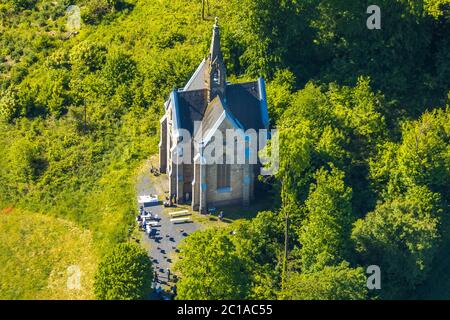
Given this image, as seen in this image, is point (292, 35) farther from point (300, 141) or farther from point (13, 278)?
point (13, 278)

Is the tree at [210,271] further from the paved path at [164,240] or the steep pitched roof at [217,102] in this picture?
the steep pitched roof at [217,102]

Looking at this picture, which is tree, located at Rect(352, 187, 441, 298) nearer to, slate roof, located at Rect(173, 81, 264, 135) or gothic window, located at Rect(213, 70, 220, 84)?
slate roof, located at Rect(173, 81, 264, 135)

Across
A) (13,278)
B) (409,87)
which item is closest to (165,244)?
(13,278)

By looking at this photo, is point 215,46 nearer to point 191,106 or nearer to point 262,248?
point 191,106

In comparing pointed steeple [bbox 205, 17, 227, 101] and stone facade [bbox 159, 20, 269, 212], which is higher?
pointed steeple [bbox 205, 17, 227, 101]

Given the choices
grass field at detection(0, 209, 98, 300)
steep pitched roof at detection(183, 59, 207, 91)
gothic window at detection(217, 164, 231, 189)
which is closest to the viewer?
grass field at detection(0, 209, 98, 300)

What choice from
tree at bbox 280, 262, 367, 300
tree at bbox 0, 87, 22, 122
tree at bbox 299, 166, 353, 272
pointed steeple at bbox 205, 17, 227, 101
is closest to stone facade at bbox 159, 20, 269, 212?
pointed steeple at bbox 205, 17, 227, 101

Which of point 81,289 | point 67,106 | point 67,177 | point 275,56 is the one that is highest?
point 275,56
